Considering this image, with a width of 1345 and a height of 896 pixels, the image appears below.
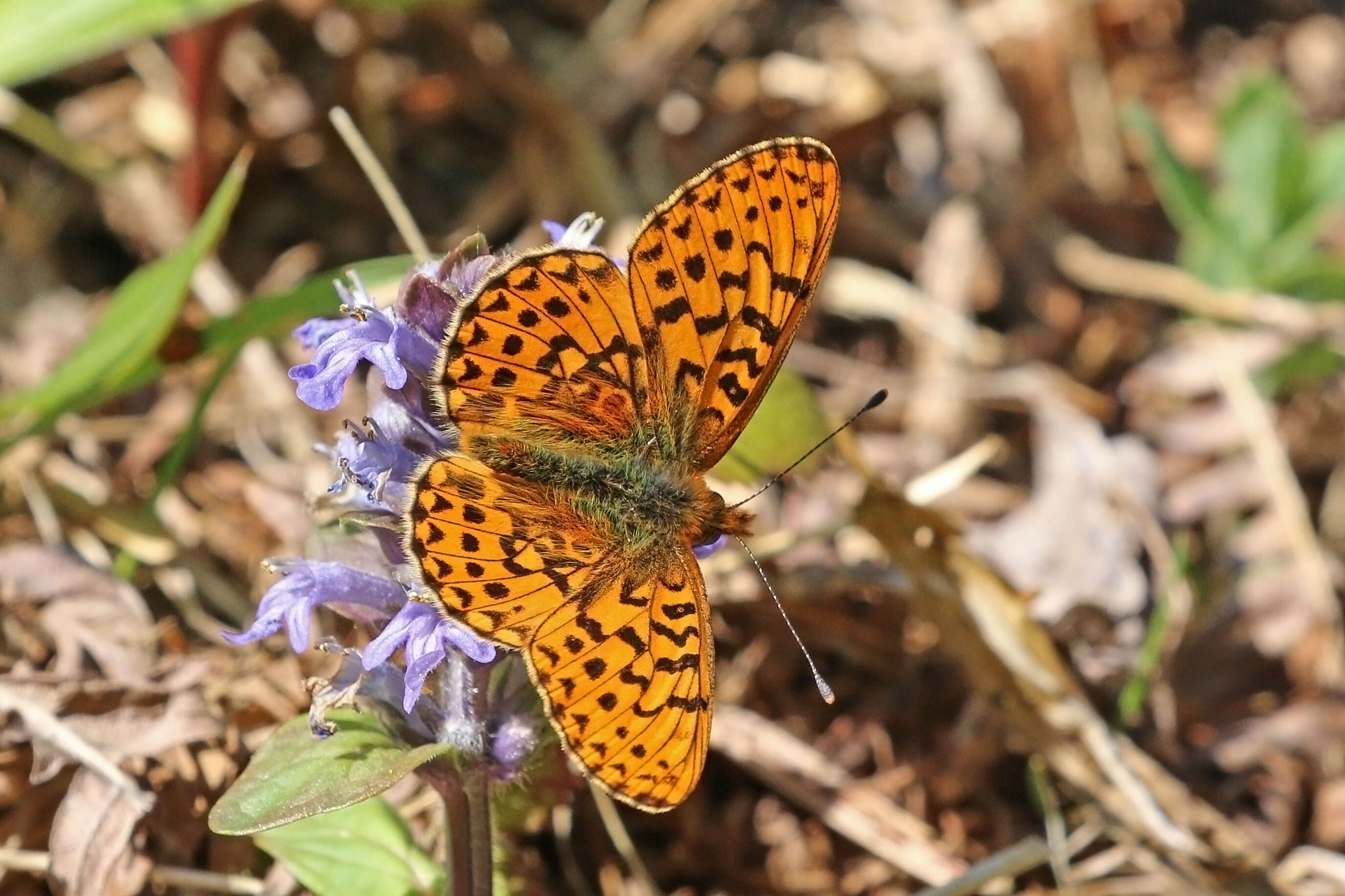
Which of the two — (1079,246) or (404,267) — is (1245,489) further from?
(404,267)

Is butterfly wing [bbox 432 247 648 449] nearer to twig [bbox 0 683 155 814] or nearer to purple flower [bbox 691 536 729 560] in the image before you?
purple flower [bbox 691 536 729 560]

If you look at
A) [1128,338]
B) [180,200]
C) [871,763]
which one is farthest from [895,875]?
[180,200]

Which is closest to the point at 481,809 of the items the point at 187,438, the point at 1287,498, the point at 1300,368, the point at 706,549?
the point at 706,549

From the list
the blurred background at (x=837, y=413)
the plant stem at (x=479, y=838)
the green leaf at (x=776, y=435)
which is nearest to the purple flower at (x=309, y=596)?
the blurred background at (x=837, y=413)

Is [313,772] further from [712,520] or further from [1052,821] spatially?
[1052,821]

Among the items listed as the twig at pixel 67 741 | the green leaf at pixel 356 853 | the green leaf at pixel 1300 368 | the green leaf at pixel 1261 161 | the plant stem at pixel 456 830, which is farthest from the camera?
the green leaf at pixel 1261 161

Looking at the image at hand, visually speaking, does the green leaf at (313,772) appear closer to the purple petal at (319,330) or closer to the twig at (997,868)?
the purple petal at (319,330)
